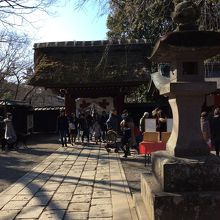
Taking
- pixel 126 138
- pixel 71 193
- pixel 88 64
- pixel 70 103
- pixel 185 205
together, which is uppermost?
pixel 88 64

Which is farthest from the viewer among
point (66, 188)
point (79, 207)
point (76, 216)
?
point (66, 188)

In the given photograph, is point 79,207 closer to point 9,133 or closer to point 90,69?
point 9,133

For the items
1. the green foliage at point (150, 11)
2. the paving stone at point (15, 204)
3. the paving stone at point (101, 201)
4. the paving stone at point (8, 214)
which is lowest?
the paving stone at point (8, 214)

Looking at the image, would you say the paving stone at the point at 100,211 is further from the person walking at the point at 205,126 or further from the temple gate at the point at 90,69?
the temple gate at the point at 90,69

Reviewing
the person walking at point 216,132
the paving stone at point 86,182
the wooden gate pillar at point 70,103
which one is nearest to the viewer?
the paving stone at point 86,182

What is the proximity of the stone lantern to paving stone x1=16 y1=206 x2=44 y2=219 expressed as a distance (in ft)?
6.18

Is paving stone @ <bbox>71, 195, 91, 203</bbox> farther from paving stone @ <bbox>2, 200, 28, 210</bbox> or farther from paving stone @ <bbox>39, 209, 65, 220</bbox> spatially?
paving stone @ <bbox>2, 200, 28, 210</bbox>

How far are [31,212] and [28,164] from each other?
7.45 meters

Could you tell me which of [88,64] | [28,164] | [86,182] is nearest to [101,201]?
[86,182]

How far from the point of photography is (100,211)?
26.9 ft

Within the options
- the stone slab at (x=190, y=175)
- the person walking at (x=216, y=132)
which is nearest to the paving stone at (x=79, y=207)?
the stone slab at (x=190, y=175)

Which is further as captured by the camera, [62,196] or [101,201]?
[62,196]

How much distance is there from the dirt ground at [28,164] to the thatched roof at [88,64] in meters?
6.20

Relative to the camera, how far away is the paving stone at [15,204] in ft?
28.6
